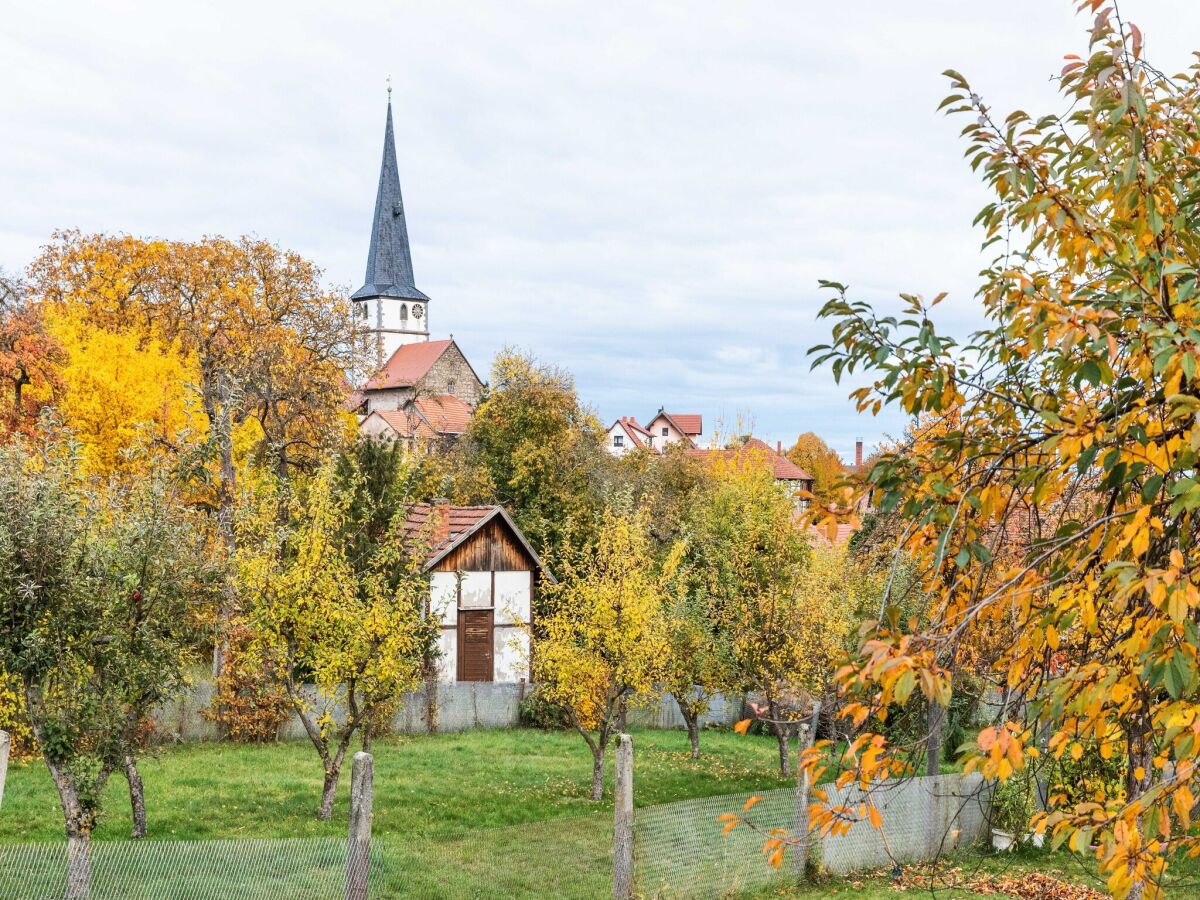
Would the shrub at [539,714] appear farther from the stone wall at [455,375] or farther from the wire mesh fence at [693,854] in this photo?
the stone wall at [455,375]

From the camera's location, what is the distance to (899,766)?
13.9 ft

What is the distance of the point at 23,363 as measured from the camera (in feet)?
97.6

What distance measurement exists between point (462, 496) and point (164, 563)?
2698 cm

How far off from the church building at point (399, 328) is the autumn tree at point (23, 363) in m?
32.2

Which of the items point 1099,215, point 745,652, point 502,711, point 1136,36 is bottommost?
point 502,711

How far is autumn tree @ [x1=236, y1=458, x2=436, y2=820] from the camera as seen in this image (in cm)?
1536

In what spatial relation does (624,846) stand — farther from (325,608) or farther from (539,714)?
(539,714)

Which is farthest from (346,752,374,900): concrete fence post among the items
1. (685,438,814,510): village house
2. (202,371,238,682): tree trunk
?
(685,438,814,510): village house

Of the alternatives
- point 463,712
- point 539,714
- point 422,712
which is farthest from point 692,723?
point 422,712

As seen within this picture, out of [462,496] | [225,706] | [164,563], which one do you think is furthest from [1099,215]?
[462,496]

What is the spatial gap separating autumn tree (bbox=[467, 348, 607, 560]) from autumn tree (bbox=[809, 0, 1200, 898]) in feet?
94.3

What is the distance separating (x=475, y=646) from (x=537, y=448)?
865 centimetres

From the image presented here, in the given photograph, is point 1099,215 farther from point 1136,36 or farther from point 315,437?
point 315,437

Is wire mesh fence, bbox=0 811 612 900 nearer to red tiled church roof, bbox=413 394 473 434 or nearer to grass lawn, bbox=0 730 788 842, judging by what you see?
grass lawn, bbox=0 730 788 842
